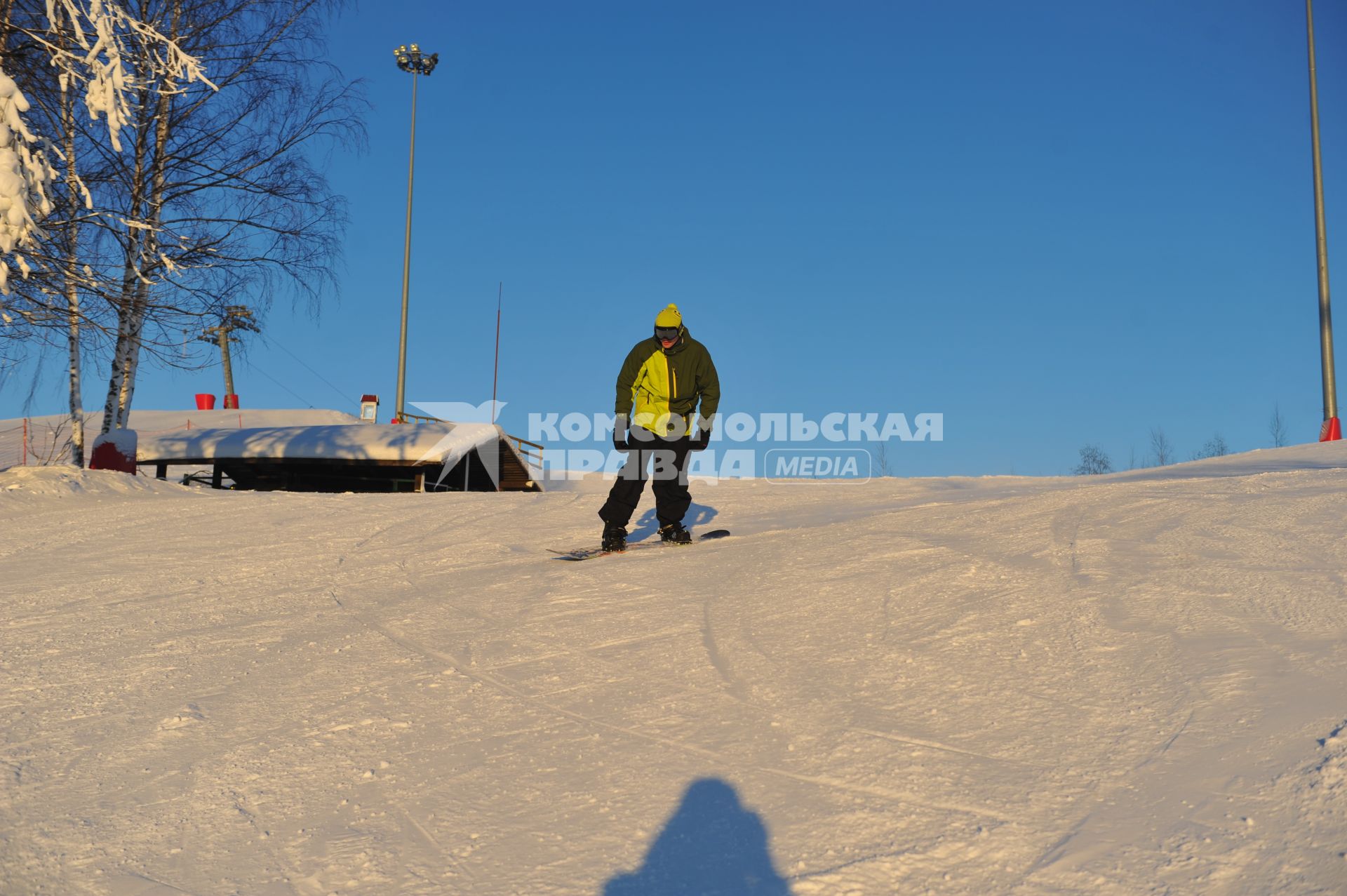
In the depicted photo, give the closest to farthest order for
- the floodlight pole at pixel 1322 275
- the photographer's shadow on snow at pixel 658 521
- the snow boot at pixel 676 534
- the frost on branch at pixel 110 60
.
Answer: the frost on branch at pixel 110 60 < the snow boot at pixel 676 534 < the photographer's shadow on snow at pixel 658 521 < the floodlight pole at pixel 1322 275

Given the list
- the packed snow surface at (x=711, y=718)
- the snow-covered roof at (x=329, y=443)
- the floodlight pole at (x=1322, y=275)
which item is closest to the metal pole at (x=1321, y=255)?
the floodlight pole at (x=1322, y=275)

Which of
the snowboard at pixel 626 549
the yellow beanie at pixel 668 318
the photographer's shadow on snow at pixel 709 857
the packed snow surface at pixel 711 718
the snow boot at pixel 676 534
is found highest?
the yellow beanie at pixel 668 318

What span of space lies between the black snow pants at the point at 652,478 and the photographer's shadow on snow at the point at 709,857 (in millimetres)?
4492

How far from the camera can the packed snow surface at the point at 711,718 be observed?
295cm

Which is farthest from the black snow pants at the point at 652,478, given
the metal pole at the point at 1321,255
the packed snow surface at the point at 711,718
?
the metal pole at the point at 1321,255

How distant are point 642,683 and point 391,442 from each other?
537 inches

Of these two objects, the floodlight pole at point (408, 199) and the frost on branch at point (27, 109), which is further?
the floodlight pole at point (408, 199)

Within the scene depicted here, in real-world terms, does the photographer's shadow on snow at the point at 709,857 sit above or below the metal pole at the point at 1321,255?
below

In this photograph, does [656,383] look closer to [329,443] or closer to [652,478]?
[652,478]

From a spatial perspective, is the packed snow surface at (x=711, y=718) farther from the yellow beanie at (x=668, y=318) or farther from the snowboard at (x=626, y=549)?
the yellow beanie at (x=668, y=318)

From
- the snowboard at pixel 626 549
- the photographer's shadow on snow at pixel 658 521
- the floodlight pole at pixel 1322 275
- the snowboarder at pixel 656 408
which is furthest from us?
the floodlight pole at pixel 1322 275

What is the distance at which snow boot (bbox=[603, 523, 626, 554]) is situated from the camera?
7.76 meters

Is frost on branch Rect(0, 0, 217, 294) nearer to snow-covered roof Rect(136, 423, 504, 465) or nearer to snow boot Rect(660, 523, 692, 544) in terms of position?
snow boot Rect(660, 523, 692, 544)

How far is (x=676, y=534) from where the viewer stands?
26.8ft
